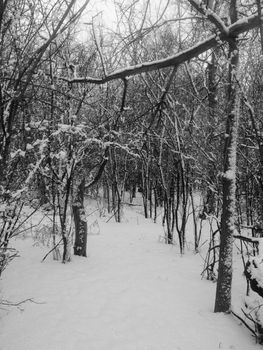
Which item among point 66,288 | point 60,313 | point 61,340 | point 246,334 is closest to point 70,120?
point 66,288

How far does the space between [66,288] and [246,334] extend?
2824 mm

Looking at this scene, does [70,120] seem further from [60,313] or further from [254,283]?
[254,283]

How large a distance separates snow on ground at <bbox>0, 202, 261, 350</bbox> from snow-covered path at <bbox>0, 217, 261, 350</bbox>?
0.01 meters

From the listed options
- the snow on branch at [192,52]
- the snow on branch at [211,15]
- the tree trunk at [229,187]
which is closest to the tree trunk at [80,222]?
the tree trunk at [229,187]

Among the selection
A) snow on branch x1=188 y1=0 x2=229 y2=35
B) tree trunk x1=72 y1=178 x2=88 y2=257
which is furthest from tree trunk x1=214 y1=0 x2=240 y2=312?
tree trunk x1=72 y1=178 x2=88 y2=257

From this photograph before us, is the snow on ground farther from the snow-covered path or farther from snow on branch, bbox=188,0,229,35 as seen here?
snow on branch, bbox=188,0,229,35

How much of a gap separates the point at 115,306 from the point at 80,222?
255 cm

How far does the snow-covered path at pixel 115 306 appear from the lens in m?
3.77

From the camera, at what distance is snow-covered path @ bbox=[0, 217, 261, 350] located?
12.4ft

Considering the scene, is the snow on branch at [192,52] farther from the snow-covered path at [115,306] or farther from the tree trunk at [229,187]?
the snow-covered path at [115,306]

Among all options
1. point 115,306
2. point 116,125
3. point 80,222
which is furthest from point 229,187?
point 80,222

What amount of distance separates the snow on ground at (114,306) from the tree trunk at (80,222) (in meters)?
0.23

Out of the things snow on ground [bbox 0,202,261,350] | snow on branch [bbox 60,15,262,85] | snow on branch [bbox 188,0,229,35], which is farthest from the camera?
snow on ground [bbox 0,202,261,350]

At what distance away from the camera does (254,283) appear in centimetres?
382
